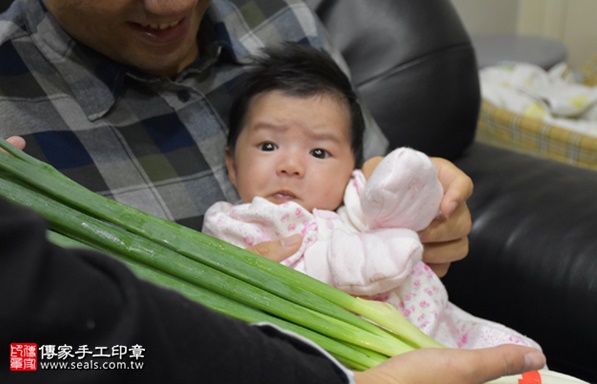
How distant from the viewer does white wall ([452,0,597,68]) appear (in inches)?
148

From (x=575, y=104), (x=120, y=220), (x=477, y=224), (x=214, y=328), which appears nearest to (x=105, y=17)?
(x=120, y=220)

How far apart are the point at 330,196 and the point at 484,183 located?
51 cm

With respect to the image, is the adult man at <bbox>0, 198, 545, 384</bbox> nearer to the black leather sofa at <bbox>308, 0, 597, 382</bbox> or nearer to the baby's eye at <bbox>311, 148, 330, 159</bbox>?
the baby's eye at <bbox>311, 148, 330, 159</bbox>

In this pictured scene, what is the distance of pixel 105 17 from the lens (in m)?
1.30

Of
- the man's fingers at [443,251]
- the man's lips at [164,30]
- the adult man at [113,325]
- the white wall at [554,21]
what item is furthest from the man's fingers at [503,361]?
the white wall at [554,21]

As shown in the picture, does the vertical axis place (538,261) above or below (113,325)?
below

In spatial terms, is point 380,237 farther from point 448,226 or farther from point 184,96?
point 184,96

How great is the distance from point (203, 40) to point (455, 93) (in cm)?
63

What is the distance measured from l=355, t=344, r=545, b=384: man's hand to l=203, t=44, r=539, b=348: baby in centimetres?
26

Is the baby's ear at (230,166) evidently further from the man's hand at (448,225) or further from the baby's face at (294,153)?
the man's hand at (448,225)

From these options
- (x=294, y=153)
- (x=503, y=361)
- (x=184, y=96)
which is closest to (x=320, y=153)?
(x=294, y=153)

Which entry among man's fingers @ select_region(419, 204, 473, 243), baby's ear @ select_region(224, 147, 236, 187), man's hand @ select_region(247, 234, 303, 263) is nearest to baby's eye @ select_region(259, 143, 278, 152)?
baby's ear @ select_region(224, 147, 236, 187)

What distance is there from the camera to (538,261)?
5.01ft

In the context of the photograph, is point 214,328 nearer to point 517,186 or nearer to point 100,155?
point 100,155
